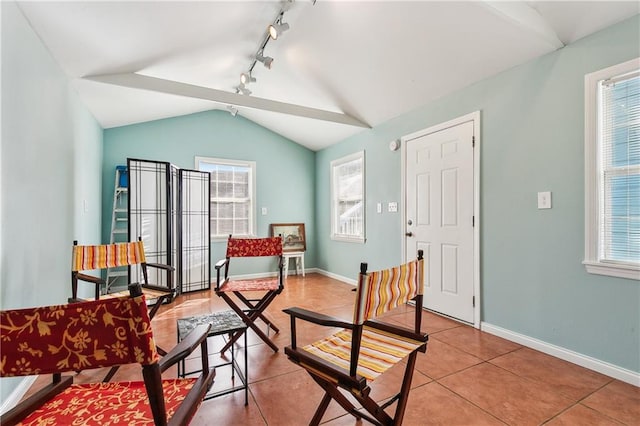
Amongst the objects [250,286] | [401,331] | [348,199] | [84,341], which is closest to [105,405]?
[84,341]

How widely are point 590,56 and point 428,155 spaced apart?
154cm

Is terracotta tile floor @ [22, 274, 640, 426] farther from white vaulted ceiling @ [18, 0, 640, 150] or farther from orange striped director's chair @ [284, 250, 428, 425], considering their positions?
white vaulted ceiling @ [18, 0, 640, 150]

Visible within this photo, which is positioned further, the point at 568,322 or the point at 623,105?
the point at 568,322

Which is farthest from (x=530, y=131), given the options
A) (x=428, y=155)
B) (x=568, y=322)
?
(x=568, y=322)

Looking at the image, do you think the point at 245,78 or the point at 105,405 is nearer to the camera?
the point at 105,405

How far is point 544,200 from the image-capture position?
2.41 metres

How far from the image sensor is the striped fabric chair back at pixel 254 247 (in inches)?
113

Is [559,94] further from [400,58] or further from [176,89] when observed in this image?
[176,89]

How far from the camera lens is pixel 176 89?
129 inches

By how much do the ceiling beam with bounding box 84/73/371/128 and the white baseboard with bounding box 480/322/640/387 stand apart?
310cm

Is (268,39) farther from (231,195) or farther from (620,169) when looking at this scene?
(620,169)

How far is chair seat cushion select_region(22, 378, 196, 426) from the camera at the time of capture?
3.24 ft

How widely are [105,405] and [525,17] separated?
3.41m

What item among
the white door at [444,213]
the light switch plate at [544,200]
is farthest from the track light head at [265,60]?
the light switch plate at [544,200]
